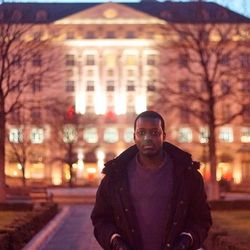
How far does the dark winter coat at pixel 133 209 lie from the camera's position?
500 centimetres

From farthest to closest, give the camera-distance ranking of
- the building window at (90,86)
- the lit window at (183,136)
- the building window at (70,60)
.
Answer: the building window at (90,86) → the building window at (70,60) → the lit window at (183,136)

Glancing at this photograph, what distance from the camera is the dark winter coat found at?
500cm

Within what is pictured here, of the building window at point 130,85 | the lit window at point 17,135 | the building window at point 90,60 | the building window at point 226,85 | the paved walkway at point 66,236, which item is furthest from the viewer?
the building window at point 90,60

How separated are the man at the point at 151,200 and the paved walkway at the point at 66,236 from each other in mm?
12110

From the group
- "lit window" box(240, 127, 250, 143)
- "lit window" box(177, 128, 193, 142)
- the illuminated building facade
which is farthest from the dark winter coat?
"lit window" box(240, 127, 250, 143)

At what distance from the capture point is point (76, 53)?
95.6m

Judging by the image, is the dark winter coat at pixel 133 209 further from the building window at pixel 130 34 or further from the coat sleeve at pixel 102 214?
the building window at pixel 130 34

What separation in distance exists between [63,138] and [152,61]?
28.9 metres

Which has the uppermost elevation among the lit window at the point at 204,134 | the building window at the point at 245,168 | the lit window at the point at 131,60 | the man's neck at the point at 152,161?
the lit window at the point at 131,60

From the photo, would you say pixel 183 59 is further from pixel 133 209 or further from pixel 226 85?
pixel 133 209

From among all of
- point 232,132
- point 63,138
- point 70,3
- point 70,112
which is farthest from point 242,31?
point 70,3

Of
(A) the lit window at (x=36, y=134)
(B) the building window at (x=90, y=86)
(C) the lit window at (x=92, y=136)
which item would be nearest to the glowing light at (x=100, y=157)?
(C) the lit window at (x=92, y=136)

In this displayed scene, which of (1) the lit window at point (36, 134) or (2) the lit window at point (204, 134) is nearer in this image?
(2) the lit window at point (204, 134)

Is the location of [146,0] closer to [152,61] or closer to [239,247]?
[152,61]
